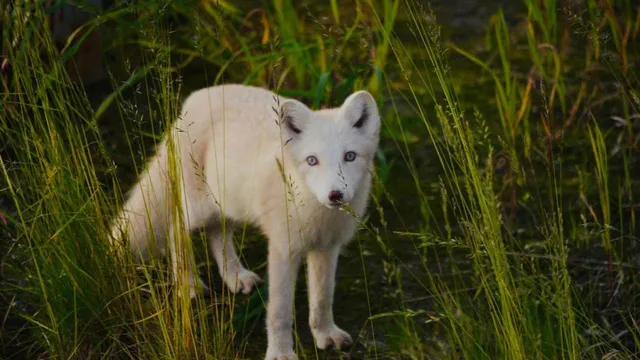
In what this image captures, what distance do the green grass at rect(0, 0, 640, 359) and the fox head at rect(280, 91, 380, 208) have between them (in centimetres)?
14

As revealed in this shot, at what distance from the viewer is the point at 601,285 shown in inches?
156

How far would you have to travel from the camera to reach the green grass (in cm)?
277

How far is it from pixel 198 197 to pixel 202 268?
558mm

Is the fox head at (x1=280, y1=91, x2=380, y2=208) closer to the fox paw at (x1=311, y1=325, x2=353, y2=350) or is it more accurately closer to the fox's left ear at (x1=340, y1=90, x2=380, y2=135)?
the fox's left ear at (x1=340, y1=90, x2=380, y2=135)

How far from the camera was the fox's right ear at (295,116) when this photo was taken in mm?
3301

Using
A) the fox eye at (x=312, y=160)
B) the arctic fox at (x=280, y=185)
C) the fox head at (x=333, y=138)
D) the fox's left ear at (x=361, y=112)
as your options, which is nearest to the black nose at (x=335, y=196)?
the arctic fox at (x=280, y=185)

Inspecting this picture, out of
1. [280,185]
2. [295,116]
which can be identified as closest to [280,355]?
[280,185]

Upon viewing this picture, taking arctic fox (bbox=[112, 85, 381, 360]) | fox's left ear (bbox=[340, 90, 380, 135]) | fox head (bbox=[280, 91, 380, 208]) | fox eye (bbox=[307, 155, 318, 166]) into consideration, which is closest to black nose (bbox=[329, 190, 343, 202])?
arctic fox (bbox=[112, 85, 381, 360])

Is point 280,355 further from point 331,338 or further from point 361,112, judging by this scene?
point 361,112

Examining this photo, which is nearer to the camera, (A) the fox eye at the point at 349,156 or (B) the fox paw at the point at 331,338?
(A) the fox eye at the point at 349,156

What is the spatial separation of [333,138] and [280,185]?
1.08 ft

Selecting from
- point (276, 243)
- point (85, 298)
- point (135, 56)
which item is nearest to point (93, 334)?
point (85, 298)

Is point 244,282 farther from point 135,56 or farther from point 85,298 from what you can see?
point 135,56

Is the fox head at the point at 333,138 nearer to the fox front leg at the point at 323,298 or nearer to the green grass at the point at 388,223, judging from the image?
the green grass at the point at 388,223
